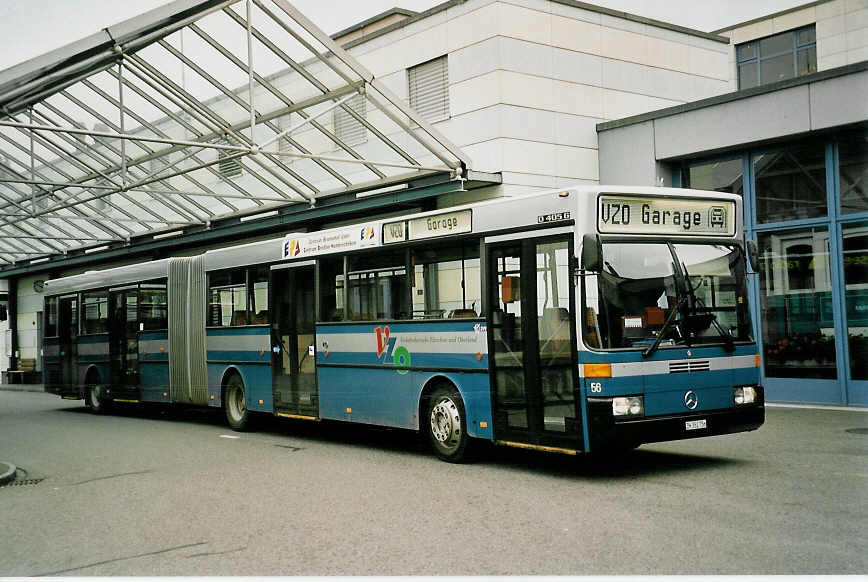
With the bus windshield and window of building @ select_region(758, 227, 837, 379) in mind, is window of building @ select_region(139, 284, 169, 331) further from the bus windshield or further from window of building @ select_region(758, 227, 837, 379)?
the bus windshield

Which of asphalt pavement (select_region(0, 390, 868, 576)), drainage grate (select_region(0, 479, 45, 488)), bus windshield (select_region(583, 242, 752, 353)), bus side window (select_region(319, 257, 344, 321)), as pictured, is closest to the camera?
asphalt pavement (select_region(0, 390, 868, 576))

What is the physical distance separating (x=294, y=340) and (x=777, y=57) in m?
11.2

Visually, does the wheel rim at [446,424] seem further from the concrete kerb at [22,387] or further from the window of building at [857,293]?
the concrete kerb at [22,387]

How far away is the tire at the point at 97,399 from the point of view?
67.6 feet

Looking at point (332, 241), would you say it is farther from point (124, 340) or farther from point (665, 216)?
point (124, 340)

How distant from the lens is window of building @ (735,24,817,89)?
16078 mm

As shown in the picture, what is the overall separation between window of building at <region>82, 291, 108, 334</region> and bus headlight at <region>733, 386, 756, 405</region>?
47.0 ft

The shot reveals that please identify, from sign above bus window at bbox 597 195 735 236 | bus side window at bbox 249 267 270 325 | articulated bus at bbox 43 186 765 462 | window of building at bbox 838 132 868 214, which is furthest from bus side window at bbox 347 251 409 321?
window of building at bbox 838 132 868 214

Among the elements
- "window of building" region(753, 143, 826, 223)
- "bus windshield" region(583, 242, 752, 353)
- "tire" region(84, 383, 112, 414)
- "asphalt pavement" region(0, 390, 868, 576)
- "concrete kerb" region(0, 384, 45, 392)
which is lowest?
"concrete kerb" region(0, 384, 45, 392)

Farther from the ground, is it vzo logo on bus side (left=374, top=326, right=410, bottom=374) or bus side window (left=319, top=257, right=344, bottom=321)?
bus side window (left=319, top=257, right=344, bottom=321)

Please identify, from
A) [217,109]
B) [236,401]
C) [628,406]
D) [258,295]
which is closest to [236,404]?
[236,401]

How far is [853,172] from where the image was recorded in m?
15.3

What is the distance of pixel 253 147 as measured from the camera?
675 inches

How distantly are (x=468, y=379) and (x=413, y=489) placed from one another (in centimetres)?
184
